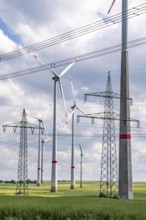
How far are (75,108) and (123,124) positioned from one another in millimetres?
67396

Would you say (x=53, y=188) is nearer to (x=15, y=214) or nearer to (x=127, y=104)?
(x=127, y=104)

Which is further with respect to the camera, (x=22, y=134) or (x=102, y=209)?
(x=22, y=134)

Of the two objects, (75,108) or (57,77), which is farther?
(75,108)

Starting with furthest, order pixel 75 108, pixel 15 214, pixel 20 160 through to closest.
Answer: pixel 75 108 → pixel 20 160 → pixel 15 214

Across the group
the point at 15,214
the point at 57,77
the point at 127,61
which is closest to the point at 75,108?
the point at 57,77

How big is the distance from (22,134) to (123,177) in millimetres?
21923

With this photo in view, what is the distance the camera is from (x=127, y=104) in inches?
2650

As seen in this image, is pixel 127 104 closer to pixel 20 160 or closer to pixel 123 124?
pixel 123 124

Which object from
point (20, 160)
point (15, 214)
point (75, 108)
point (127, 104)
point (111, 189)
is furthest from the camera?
point (75, 108)

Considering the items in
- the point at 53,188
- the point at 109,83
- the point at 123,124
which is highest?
the point at 109,83

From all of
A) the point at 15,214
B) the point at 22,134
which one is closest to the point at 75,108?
the point at 22,134

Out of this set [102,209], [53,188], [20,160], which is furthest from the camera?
[53,188]

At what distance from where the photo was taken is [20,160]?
82.2 metres

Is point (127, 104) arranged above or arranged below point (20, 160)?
above
